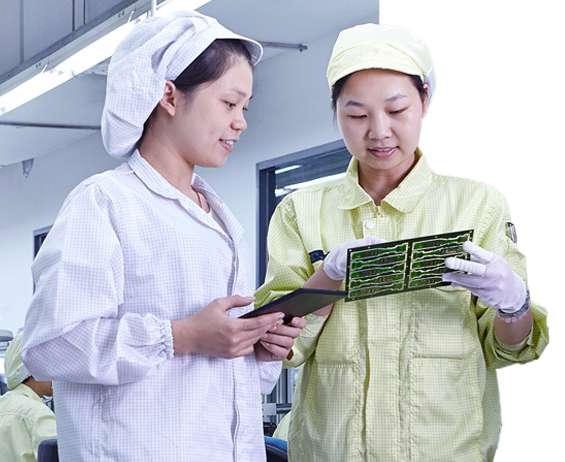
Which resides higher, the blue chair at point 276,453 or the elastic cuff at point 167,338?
the elastic cuff at point 167,338

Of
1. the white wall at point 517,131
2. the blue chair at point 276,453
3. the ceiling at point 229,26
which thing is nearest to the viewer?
the white wall at point 517,131

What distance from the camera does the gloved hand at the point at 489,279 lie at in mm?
1577

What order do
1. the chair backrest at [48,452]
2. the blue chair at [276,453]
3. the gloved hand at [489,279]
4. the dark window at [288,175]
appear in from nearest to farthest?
the gloved hand at [489,279], the blue chair at [276,453], the chair backrest at [48,452], the dark window at [288,175]

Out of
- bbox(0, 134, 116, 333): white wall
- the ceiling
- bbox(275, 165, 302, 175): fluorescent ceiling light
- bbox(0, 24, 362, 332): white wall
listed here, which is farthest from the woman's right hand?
bbox(0, 134, 116, 333): white wall

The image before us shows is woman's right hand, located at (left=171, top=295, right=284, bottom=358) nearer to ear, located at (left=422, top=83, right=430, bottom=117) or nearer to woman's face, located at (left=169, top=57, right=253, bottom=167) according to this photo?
woman's face, located at (left=169, top=57, right=253, bottom=167)

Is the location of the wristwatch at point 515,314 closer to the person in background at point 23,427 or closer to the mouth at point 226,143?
the mouth at point 226,143

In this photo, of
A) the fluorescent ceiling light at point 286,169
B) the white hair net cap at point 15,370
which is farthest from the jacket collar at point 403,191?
the fluorescent ceiling light at point 286,169

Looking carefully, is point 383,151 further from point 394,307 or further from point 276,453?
point 276,453

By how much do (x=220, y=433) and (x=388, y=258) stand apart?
353 mm

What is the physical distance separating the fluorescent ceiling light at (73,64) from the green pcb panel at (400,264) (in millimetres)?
2460

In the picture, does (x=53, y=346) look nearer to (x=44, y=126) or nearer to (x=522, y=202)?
(x=522, y=202)

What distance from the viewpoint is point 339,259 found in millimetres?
1665

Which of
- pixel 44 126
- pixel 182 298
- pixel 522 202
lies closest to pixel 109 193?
pixel 182 298

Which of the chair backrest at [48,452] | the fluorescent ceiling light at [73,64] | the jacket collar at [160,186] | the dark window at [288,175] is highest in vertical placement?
the fluorescent ceiling light at [73,64]
